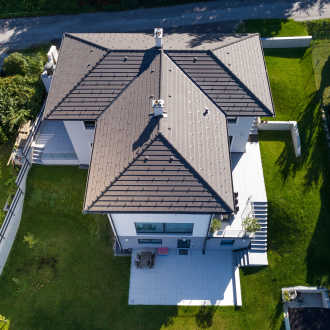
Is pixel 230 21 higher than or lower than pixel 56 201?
higher

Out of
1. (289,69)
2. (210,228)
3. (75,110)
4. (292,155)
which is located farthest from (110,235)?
(289,69)

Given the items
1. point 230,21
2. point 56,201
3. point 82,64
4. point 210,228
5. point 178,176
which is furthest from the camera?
point 230,21

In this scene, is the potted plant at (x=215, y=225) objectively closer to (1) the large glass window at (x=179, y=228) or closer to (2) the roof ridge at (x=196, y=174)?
(1) the large glass window at (x=179, y=228)

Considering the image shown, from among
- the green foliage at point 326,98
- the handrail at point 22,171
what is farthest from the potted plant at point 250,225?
the handrail at point 22,171

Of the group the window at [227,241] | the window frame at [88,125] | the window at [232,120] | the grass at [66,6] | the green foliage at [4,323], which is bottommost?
the green foliage at [4,323]

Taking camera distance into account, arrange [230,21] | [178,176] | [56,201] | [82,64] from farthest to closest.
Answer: [230,21] < [56,201] < [82,64] < [178,176]

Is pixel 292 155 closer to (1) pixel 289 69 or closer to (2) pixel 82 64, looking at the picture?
(1) pixel 289 69

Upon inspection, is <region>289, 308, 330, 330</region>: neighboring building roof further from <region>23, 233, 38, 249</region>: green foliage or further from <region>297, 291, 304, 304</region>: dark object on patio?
<region>23, 233, 38, 249</region>: green foliage
